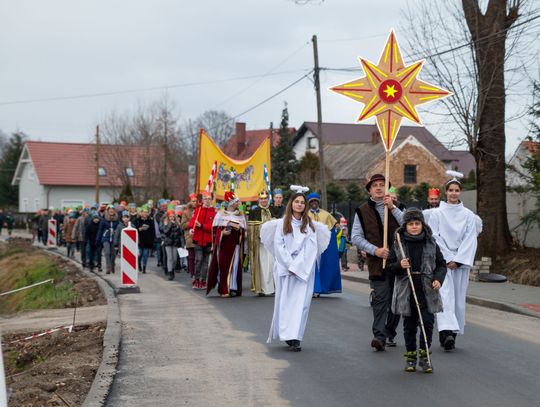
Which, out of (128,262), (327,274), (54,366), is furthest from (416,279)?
(128,262)

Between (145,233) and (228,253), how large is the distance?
7553 millimetres

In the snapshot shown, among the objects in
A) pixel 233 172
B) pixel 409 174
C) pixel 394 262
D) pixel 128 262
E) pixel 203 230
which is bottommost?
pixel 128 262

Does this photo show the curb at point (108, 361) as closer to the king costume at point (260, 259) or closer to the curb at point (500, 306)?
the king costume at point (260, 259)

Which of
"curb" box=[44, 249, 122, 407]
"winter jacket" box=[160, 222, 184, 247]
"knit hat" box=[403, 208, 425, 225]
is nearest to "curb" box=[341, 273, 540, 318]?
"knit hat" box=[403, 208, 425, 225]

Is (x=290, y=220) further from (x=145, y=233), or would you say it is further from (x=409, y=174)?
(x=409, y=174)

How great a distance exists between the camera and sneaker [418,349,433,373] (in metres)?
8.43

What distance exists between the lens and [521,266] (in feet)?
63.5

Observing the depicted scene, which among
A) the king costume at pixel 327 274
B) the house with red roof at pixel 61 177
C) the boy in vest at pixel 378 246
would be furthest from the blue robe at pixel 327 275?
the house with red roof at pixel 61 177

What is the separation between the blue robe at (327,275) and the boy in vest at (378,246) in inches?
225

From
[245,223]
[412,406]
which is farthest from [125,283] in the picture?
[412,406]

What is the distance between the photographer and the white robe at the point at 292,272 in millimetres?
9938

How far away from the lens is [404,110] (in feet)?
37.1

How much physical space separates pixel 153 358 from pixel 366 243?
8.74 feet

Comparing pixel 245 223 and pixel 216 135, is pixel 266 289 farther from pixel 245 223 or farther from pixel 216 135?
pixel 216 135
